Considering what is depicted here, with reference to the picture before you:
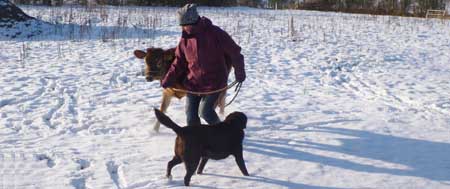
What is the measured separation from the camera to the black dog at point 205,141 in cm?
431

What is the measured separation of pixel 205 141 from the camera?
4.38 meters

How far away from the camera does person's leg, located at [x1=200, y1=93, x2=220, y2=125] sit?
5148 mm

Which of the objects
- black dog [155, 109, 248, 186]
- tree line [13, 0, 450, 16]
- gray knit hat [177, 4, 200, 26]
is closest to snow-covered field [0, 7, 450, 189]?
black dog [155, 109, 248, 186]

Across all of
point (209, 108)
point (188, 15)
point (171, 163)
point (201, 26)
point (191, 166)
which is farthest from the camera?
point (209, 108)

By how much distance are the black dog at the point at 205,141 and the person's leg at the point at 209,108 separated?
19.8 inches

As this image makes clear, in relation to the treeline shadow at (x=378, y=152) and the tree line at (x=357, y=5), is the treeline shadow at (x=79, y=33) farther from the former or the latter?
the tree line at (x=357, y=5)

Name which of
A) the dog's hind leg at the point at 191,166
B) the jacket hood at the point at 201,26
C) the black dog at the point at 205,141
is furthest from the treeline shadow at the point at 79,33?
the dog's hind leg at the point at 191,166

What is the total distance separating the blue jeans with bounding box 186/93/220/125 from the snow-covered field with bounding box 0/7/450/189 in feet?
1.60

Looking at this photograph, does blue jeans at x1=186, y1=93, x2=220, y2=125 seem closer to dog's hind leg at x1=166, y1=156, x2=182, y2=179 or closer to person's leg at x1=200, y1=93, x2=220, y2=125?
person's leg at x1=200, y1=93, x2=220, y2=125

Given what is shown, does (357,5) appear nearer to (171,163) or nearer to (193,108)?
(193,108)

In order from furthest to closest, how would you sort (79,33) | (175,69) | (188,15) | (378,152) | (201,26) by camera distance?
(79,33) < (378,152) < (175,69) < (201,26) < (188,15)

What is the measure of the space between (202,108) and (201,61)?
522 mm

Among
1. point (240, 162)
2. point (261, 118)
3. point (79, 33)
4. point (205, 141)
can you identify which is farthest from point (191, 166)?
point (79, 33)

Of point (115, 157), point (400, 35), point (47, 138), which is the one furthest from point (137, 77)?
point (400, 35)
